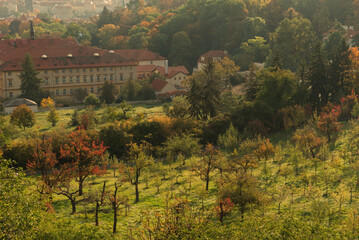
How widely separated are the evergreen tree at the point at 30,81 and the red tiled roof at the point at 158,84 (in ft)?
71.6

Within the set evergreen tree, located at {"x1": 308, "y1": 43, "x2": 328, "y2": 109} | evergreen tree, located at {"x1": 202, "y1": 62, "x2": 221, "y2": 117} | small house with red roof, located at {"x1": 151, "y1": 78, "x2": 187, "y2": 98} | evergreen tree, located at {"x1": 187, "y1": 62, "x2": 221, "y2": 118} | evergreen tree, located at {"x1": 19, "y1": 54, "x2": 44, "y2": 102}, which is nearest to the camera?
evergreen tree, located at {"x1": 308, "y1": 43, "x2": 328, "y2": 109}

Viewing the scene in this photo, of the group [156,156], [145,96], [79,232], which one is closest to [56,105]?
[145,96]

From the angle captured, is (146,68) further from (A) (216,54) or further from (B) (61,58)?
(B) (61,58)

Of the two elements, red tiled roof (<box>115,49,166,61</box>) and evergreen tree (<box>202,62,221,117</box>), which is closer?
evergreen tree (<box>202,62,221,117</box>)

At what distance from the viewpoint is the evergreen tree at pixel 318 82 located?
5906cm

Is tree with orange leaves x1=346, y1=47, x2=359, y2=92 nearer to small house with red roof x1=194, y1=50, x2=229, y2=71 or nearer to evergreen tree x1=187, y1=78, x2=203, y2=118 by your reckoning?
evergreen tree x1=187, y1=78, x2=203, y2=118

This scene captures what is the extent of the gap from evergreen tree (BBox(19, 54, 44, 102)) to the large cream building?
2605mm

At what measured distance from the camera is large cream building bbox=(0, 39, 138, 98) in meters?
89.5

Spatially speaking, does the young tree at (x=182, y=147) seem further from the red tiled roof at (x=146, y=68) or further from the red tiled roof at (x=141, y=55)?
the red tiled roof at (x=141, y=55)

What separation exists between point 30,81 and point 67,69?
9.45 meters

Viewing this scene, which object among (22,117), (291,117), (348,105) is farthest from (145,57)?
(348,105)

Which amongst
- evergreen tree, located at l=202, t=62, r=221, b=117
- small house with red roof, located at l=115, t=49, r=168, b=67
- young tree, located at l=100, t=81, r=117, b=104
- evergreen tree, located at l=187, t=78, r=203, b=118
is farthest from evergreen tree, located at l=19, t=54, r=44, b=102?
evergreen tree, located at l=202, t=62, r=221, b=117

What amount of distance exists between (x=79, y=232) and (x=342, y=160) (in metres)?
24.7

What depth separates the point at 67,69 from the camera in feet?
308
